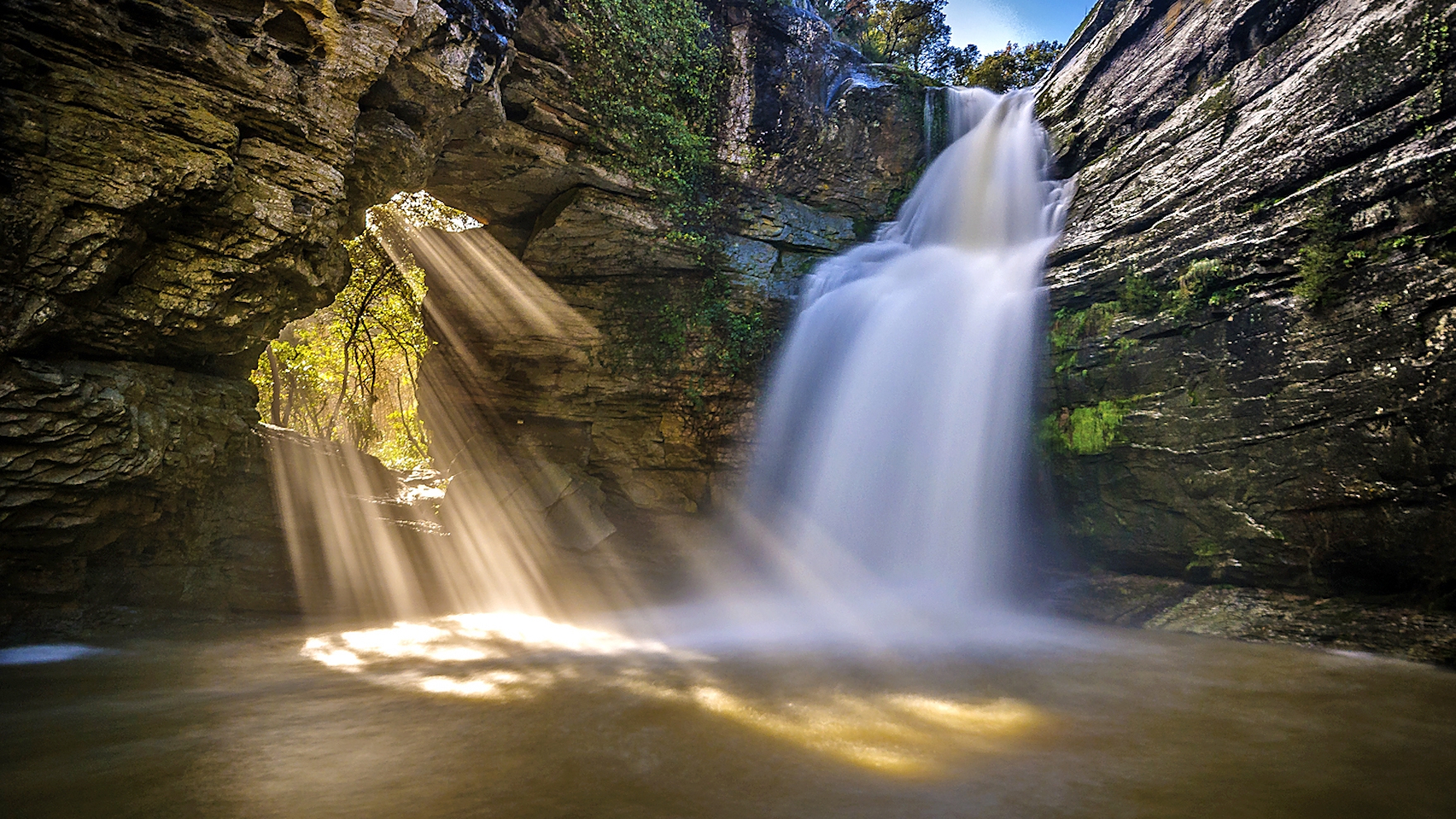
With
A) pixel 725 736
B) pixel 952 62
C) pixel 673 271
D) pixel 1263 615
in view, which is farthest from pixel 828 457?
pixel 952 62

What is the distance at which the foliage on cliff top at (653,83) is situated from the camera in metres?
8.59

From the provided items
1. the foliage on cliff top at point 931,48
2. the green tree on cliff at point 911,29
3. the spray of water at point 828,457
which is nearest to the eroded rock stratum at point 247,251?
the spray of water at point 828,457

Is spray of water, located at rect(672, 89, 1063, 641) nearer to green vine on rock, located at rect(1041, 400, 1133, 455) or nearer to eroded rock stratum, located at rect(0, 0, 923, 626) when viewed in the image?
green vine on rock, located at rect(1041, 400, 1133, 455)

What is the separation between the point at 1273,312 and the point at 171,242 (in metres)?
10.6

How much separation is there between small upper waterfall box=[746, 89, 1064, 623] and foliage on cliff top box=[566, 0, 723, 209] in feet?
9.93

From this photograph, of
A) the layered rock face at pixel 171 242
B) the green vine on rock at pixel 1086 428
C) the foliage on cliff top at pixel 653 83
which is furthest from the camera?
the foliage on cliff top at pixel 653 83

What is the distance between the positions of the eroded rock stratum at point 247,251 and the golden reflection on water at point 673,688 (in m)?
2.13

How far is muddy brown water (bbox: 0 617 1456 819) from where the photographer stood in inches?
99.2

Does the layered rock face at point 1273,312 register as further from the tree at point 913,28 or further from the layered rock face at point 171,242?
the tree at point 913,28

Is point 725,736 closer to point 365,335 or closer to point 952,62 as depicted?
point 365,335

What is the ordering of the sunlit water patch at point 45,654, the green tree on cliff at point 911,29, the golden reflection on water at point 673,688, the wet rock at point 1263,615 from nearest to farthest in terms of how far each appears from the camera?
the golden reflection on water at point 673,688, the sunlit water patch at point 45,654, the wet rock at point 1263,615, the green tree on cliff at point 911,29

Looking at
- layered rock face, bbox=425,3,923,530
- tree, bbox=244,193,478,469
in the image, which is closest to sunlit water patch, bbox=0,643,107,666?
tree, bbox=244,193,478,469

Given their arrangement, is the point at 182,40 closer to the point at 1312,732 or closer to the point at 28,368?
the point at 28,368

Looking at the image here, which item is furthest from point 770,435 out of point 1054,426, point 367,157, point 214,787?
point 214,787
